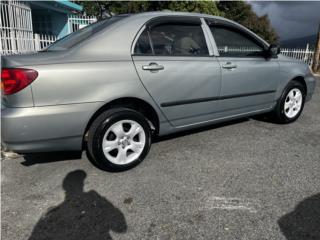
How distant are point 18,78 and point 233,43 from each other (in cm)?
276

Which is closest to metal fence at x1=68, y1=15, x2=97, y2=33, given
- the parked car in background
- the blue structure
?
the blue structure

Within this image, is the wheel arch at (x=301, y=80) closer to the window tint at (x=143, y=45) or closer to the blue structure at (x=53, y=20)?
the window tint at (x=143, y=45)

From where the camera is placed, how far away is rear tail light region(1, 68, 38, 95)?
108 inches

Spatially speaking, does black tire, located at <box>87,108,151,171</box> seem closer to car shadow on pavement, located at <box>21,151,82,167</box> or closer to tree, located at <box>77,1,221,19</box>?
car shadow on pavement, located at <box>21,151,82,167</box>

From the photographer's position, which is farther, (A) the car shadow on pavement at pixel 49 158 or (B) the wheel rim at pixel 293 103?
(B) the wheel rim at pixel 293 103

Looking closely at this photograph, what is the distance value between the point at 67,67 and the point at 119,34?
2.25ft

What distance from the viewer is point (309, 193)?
115 inches

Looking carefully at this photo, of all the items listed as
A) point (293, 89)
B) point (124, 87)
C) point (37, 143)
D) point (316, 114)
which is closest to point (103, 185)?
point (37, 143)

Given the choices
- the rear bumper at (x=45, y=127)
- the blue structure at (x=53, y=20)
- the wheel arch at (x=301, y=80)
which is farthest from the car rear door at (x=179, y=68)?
the blue structure at (x=53, y=20)

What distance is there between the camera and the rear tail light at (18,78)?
9.01 feet

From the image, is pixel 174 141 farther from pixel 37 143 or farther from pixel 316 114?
pixel 316 114

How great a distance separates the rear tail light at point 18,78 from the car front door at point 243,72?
223cm

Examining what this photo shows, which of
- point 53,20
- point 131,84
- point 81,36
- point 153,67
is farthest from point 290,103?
point 53,20

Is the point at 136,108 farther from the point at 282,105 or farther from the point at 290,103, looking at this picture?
the point at 290,103
